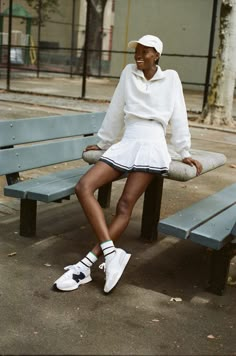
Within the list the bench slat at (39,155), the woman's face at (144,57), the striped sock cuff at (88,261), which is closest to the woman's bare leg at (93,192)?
the striped sock cuff at (88,261)

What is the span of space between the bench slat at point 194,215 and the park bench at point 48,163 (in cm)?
22

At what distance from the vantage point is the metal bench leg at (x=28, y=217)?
4.36 meters

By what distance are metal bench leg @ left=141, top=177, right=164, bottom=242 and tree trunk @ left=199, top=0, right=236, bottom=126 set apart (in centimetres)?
712

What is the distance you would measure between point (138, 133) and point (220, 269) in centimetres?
108

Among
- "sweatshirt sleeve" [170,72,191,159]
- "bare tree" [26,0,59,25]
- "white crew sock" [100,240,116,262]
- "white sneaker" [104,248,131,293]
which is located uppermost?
"bare tree" [26,0,59,25]

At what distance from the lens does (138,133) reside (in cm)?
411

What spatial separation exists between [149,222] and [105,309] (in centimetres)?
132

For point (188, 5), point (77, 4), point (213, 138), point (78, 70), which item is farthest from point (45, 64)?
point (213, 138)

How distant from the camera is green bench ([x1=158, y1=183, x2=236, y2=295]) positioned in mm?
3461

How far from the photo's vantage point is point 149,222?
458 centimetres

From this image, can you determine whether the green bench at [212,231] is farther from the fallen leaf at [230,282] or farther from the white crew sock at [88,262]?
the white crew sock at [88,262]

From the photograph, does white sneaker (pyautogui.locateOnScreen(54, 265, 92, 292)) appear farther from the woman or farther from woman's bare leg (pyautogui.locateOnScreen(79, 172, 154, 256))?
woman's bare leg (pyautogui.locateOnScreen(79, 172, 154, 256))

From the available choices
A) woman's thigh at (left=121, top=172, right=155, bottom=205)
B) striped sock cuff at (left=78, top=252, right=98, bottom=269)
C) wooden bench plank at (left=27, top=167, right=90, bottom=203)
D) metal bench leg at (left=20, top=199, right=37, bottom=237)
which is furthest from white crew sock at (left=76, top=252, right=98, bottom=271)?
metal bench leg at (left=20, top=199, right=37, bottom=237)

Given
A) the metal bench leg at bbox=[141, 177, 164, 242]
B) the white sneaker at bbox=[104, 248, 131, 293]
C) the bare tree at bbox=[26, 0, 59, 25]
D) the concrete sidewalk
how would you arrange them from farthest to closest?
the bare tree at bbox=[26, 0, 59, 25] → the metal bench leg at bbox=[141, 177, 164, 242] → the white sneaker at bbox=[104, 248, 131, 293] → the concrete sidewalk
